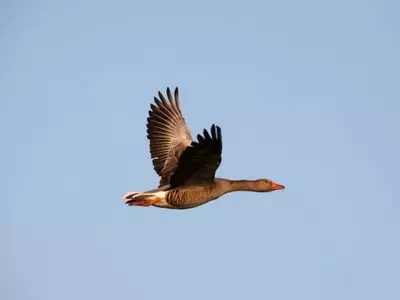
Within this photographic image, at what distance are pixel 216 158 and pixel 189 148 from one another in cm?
56

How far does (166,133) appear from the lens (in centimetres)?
2044

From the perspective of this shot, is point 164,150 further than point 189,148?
Yes

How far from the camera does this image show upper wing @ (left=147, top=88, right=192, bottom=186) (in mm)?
19734

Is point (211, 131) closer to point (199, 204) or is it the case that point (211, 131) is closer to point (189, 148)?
point (189, 148)

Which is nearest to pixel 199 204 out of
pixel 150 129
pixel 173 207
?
pixel 173 207

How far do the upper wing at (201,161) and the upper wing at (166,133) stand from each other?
1.94 metres

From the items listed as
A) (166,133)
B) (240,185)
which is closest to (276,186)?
(240,185)

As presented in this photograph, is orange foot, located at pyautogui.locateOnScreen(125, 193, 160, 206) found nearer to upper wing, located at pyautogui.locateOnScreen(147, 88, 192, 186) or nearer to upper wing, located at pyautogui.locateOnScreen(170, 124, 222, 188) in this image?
upper wing, located at pyautogui.locateOnScreen(170, 124, 222, 188)

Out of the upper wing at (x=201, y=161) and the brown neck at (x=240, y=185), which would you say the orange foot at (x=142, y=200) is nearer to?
the upper wing at (x=201, y=161)

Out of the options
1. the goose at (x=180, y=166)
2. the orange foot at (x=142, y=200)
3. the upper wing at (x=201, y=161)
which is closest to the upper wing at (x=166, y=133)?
the goose at (x=180, y=166)

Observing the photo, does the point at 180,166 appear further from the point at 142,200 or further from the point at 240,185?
the point at 240,185

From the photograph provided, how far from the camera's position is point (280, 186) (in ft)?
65.2

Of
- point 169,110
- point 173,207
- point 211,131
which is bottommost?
point 173,207

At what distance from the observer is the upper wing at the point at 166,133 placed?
1973 centimetres
